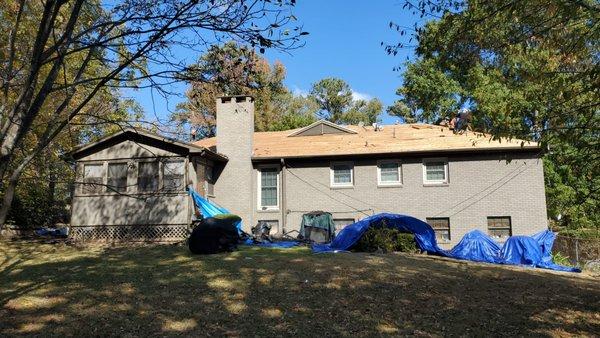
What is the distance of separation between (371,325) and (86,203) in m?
13.9

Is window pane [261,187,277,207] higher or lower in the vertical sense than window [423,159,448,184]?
lower

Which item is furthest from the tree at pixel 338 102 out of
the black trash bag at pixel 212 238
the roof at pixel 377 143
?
the black trash bag at pixel 212 238

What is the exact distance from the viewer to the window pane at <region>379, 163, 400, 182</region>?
20.0 meters

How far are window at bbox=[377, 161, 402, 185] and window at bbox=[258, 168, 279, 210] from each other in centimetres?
429

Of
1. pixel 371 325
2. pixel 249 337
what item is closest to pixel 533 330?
pixel 371 325

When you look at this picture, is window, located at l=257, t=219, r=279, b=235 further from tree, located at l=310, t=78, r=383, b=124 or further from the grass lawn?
tree, located at l=310, t=78, r=383, b=124

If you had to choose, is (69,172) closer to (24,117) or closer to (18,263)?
(18,263)

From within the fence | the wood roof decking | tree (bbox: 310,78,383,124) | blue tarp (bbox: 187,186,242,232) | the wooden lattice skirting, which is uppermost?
tree (bbox: 310,78,383,124)

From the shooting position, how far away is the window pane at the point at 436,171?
64.5 ft

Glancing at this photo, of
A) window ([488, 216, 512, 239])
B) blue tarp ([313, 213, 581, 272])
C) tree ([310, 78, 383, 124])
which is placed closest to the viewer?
blue tarp ([313, 213, 581, 272])

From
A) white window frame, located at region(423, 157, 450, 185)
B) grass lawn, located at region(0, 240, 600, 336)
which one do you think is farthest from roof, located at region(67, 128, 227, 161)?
white window frame, located at region(423, 157, 450, 185)

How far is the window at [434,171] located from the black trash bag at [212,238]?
29.0 feet

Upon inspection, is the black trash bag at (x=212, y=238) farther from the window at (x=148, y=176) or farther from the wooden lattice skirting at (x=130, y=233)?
the window at (x=148, y=176)

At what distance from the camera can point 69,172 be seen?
18.1m
